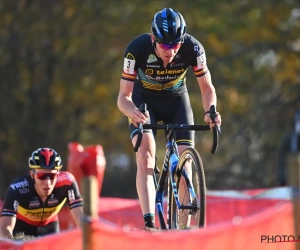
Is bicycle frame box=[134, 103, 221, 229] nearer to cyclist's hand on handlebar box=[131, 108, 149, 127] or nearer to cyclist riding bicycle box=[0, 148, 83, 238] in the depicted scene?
cyclist's hand on handlebar box=[131, 108, 149, 127]

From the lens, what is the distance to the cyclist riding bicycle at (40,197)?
29.5 feet

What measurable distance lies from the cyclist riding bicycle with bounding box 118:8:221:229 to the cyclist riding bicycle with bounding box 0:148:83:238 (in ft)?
5.05

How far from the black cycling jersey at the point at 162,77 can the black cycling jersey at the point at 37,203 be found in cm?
171

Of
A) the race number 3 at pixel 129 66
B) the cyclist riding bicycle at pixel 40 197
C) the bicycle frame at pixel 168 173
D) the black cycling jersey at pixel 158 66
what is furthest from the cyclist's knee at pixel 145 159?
the cyclist riding bicycle at pixel 40 197

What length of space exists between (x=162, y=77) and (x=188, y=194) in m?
1.17

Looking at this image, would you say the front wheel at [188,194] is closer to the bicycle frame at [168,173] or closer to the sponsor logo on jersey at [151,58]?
the bicycle frame at [168,173]

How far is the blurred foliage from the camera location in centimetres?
2200

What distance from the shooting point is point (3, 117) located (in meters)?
23.2

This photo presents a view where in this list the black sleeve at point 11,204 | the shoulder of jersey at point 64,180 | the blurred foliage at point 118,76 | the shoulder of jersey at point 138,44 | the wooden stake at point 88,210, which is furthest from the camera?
the blurred foliage at point 118,76

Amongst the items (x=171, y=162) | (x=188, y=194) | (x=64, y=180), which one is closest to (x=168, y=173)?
(x=171, y=162)

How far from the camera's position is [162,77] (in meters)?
7.83

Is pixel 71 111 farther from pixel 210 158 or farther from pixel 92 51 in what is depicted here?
pixel 210 158

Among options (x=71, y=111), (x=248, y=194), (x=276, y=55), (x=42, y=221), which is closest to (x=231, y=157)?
(x=276, y=55)

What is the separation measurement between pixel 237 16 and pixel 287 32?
1.44 m
